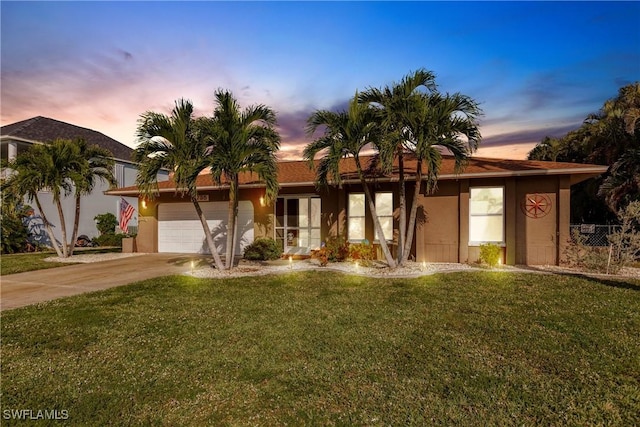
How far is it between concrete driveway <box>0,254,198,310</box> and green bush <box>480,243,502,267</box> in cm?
967

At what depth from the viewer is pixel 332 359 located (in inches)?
157

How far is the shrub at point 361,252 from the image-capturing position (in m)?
11.3

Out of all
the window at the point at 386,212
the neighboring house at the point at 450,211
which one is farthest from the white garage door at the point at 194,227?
the window at the point at 386,212

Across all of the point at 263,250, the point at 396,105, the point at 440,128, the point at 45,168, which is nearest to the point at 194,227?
the point at 263,250

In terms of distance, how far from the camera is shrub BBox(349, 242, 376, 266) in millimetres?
11266

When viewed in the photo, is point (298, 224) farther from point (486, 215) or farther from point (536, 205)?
point (536, 205)

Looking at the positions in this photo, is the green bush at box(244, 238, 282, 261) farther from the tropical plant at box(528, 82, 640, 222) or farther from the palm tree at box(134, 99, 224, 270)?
the tropical plant at box(528, 82, 640, 222)

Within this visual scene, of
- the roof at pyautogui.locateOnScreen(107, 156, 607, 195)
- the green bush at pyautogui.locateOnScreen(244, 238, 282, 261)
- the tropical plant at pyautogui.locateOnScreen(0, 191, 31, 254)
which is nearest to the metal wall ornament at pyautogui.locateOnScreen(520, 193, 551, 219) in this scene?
the roof at pyautogui.locateOnScreen(107, 156, 607, 195)

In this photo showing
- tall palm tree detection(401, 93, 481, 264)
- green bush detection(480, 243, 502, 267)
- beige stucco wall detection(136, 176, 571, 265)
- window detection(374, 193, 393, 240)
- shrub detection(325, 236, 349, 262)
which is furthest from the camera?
window detection(374, 193, 393, 240)

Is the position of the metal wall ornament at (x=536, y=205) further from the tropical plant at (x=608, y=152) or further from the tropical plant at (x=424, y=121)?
the tropical plant at (x=608, y=152)

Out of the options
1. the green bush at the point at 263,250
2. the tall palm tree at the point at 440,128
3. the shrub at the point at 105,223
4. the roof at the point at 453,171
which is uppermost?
the tall palm tree at the point at 440,128

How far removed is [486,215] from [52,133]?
26184mm

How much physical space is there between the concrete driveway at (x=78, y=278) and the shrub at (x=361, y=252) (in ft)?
18.3

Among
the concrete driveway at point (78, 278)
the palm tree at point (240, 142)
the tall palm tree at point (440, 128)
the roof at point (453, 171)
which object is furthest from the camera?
the roof at point (453, 171)
